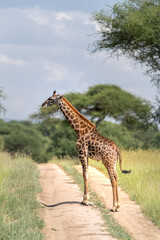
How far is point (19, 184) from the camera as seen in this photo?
1072 centimetres

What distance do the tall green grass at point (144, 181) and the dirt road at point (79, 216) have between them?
0.22 meters

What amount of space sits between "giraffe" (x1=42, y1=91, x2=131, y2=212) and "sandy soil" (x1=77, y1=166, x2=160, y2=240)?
0.41 m

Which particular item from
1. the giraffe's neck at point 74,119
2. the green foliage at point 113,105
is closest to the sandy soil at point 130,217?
the giraffe's neck at point 74,119

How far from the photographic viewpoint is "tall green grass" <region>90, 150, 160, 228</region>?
911cm

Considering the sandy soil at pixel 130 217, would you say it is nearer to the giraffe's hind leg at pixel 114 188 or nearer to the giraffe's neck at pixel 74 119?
the giraffe's hind leg at pixel 114 188

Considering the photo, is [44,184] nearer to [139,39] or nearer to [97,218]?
[97,218]

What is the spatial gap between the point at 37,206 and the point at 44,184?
338 centimetres

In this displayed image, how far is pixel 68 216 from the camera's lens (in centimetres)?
790

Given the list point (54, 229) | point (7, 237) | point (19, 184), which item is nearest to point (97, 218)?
point (54, 229)

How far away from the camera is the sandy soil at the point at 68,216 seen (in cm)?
678

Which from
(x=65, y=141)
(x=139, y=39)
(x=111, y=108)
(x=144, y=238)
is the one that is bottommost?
(x=144, y=238)

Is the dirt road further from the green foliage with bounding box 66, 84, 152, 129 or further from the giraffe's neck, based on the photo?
the green foliage with bounding box 66, 84, 152, 129

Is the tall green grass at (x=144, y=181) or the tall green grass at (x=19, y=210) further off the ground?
the tall green grass at (x=144, y=181)

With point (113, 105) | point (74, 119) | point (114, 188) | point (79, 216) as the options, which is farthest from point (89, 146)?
point (113, 105)
